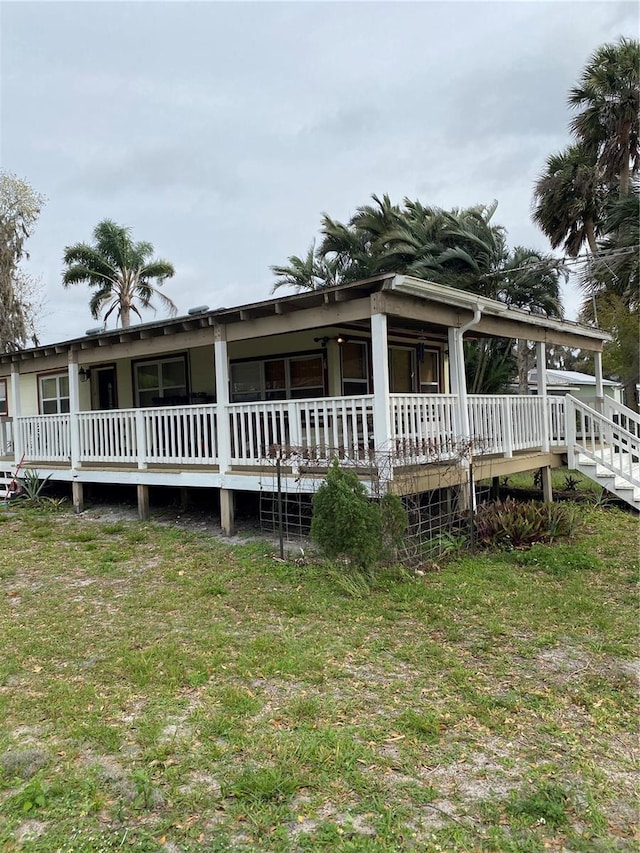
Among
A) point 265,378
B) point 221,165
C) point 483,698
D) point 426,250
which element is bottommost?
point 483,698

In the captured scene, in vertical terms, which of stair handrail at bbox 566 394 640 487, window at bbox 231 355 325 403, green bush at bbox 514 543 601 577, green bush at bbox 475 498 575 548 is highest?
window at bbox 231 355 325 403

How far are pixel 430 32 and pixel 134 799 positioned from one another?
12.2 m

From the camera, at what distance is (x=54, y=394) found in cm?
1451

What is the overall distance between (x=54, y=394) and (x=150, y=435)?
6408mm

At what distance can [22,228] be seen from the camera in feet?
96.4

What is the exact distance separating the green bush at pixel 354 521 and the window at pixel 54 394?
34.3 ft

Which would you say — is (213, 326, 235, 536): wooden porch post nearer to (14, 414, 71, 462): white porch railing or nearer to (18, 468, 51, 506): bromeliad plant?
(14, 414, 71, 462): white porch railing

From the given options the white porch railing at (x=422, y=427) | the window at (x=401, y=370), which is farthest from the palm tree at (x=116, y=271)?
the white porch railing at (x=422, y=427)

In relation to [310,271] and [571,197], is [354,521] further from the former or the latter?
[310,271]

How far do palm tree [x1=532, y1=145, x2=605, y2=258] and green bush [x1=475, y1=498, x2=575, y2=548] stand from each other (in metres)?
15.2

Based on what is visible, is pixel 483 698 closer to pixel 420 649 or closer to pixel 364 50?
pixel 420 649

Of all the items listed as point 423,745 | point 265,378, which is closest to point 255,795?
point 423,745

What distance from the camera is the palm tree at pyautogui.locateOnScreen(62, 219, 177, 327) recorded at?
1045 inches

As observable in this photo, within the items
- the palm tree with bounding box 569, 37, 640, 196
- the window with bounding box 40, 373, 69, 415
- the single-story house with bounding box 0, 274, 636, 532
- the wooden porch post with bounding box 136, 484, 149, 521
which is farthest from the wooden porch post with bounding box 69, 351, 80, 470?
the palm tree with bounding box 569, 37, 640, 196
